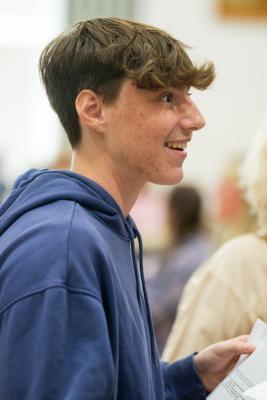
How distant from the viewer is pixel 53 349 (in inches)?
55.5

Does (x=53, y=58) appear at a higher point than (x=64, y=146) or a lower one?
higher

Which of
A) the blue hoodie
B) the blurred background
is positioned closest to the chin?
the blue hoodie

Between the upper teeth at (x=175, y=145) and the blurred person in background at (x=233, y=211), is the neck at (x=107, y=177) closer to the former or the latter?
the upper teeth at (x=175, y=145)

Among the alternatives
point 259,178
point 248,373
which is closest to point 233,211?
point 259,178

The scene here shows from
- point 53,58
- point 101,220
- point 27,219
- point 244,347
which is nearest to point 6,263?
point 27,219

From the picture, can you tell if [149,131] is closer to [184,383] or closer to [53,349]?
[53,349]

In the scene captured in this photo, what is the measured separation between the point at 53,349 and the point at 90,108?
0.50 meters

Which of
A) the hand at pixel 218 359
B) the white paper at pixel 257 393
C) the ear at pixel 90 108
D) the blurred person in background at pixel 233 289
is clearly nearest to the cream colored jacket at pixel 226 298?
the blurred person in background at pixel 233 289

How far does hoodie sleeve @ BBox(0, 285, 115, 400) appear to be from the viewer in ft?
4.61

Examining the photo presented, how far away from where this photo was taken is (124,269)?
1.67 meters

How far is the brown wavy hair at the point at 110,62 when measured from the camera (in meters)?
1.64

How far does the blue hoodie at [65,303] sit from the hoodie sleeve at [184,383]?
0.35 metres

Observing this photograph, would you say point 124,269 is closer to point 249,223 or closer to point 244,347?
point 244,347

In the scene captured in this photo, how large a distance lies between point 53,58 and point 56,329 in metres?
0.57
